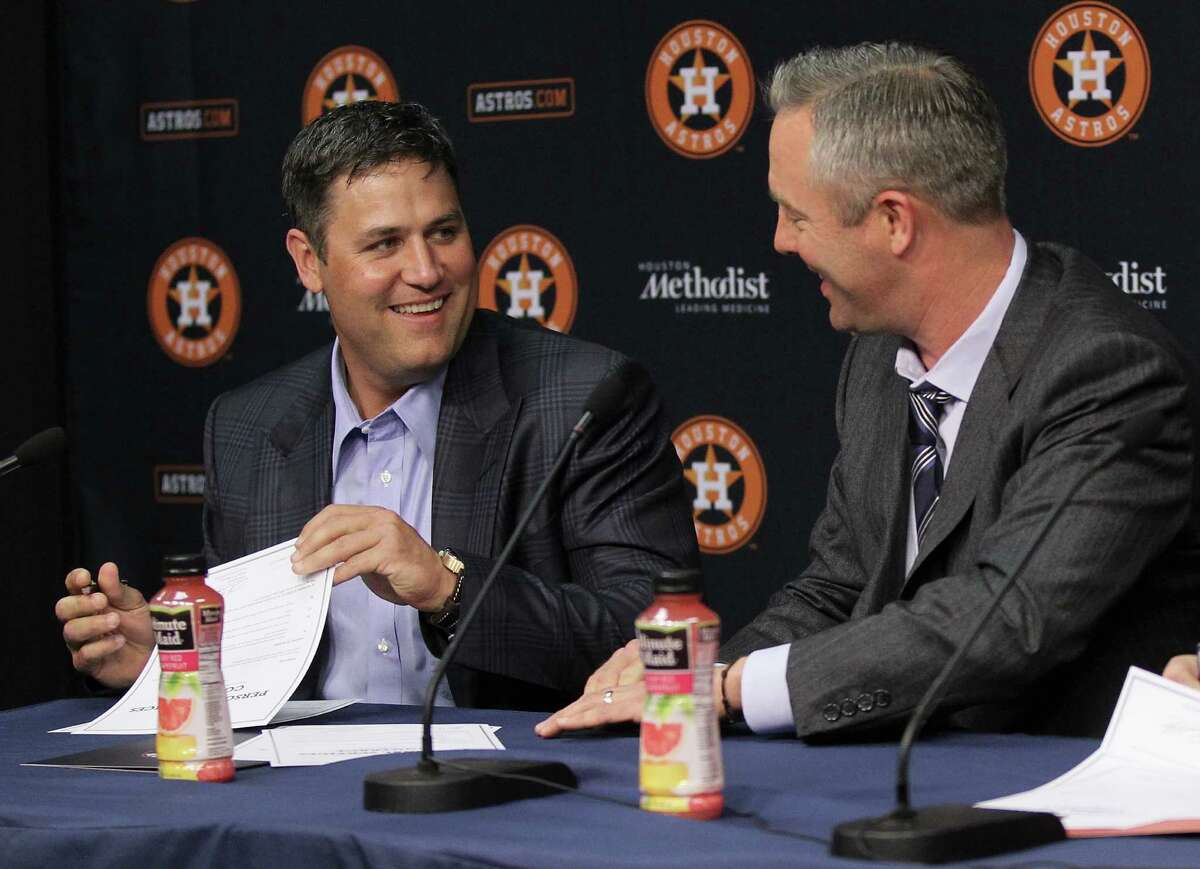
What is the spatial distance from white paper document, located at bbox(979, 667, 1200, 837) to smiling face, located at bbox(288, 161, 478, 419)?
1.41m

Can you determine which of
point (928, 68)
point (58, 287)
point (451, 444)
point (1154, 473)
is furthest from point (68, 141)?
point (1154, 473)

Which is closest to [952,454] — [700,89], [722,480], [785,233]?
[785,233]

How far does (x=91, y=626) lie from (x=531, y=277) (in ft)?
5.69

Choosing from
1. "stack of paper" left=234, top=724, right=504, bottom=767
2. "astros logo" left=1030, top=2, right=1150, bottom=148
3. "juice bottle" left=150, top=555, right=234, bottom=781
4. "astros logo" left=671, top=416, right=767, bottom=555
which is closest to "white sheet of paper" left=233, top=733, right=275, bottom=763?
"stack of paper" left=234, top=724, right=504, bottom=767

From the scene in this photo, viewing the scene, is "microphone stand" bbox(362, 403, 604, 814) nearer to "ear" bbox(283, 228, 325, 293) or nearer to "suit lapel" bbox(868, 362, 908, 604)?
"suit lapel" bbox(868, 362, 908, 604)

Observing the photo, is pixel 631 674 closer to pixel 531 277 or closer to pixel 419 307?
pixel 419 307

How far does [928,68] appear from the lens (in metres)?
2.45

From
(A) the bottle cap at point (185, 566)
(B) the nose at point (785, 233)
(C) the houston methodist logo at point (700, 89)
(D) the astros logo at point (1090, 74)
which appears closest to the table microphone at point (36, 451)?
(A) the bottle cap at point (185, 566)

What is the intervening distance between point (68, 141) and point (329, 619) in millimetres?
2193

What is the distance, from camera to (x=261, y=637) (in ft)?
7.79

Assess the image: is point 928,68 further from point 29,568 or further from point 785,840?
point 29,568

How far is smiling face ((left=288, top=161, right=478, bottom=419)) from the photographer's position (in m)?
2.94

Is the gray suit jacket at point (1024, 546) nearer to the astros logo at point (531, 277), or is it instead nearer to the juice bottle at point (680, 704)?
the juice bottle at point (680, 704)

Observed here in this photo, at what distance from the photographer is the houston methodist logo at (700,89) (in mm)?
3889
